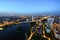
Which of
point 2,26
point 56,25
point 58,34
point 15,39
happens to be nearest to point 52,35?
point 58,34

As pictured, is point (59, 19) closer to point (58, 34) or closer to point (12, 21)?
point (58, 34)


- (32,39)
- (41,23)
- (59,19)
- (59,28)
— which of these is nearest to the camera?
(32,39)

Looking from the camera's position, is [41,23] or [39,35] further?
[41,23]

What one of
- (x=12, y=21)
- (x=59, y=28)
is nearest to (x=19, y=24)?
(x=12, y=21)

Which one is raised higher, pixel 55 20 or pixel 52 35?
pixel 55 20

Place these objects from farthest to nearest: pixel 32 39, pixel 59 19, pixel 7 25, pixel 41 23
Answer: pixel 7 25 < pixel 41 23 < pixel 59 19 < pixel 32 39

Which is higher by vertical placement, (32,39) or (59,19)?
(59,19)

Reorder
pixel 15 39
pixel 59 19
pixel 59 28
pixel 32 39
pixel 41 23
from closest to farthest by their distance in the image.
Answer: pixel 32 39 → pixel 15 39 → pixel 59 28 → pixel 59 19 → pixel 41 23

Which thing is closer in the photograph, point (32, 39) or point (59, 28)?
point (32, 39)

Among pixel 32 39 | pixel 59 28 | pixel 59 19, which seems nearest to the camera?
pixel 32 39

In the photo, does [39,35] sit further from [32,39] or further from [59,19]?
[59,19]
